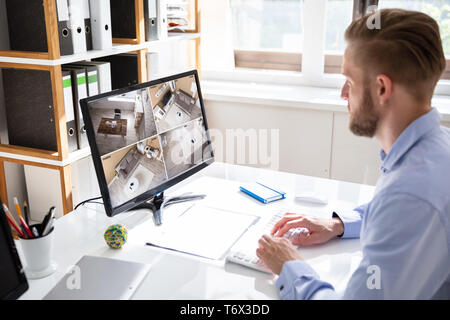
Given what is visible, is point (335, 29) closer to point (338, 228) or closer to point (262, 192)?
point (262, 192)

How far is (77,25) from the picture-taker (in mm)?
1762

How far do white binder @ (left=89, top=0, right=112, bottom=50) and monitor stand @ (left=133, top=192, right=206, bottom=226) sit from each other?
2.33 ft

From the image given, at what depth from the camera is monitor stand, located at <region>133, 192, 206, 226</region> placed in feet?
4.99

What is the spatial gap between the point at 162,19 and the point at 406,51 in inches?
58.0

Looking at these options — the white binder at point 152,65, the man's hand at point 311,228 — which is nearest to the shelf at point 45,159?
the white binder at point 152,65

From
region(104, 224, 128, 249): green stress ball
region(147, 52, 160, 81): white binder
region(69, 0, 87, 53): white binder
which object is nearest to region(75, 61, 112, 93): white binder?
region(69, 0, 87, 53): white binder

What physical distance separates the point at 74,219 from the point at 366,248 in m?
0.94

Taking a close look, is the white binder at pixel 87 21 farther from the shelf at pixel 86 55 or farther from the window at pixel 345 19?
the window at pixel 345 19

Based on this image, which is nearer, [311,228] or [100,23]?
[311,228]

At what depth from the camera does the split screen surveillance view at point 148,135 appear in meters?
1.38

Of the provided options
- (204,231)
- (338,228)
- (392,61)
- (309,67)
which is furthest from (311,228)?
(309,67)

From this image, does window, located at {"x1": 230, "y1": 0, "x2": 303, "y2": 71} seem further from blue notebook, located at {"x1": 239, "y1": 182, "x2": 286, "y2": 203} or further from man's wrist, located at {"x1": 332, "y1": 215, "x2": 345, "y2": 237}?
man's wrist, located at {"x1": 332, "y1": 215, "x2": 345, "y2": 237}

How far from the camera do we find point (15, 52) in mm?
1722

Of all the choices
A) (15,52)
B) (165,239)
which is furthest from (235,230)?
(15,52)
